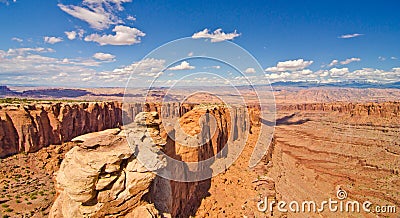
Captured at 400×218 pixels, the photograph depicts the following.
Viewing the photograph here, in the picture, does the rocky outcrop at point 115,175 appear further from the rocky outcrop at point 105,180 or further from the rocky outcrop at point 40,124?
the rocky outcrop at point 40,124

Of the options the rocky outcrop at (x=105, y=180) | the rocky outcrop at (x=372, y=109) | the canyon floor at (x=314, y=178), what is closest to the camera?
the rocky outcrop at (x=105, y=180)

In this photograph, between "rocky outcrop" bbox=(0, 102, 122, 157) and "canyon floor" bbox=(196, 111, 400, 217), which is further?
"rocky outcrop" bbox=(0, 102, 122, 157)

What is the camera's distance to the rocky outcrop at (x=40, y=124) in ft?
102

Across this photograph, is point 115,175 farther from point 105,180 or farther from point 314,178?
point 314,178

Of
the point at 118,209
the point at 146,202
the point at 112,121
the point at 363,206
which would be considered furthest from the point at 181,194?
the point at 112,121

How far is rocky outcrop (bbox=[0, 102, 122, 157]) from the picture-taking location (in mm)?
31109

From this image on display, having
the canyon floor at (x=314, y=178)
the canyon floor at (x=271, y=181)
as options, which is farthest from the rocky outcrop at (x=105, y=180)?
the canyon floor at (x=314, y=178)

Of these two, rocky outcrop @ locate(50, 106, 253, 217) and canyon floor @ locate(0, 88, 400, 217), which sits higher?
rocky outcrop @ locate(50, 106, 253, 217)

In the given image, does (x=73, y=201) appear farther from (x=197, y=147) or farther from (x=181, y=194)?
(x=197, y=147)

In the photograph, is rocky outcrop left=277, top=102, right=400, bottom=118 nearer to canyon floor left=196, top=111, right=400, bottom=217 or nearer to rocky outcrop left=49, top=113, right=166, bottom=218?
canyon floor left=196, top=111, right=400, bottom=217

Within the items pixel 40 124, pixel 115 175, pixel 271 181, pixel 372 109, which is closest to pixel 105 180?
pixel 115 175

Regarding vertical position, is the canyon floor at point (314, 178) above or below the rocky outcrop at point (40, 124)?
below

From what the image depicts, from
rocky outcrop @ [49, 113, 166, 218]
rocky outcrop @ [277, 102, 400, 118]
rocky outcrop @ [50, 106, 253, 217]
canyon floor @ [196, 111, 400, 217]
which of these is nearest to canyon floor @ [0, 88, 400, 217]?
canyon floor @ [196, 111, 400, 217]

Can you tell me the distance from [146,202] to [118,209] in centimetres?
127
